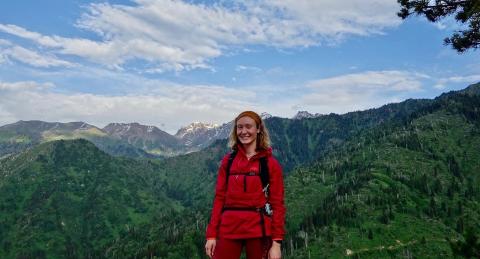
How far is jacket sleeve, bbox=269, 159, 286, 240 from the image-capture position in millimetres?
11859

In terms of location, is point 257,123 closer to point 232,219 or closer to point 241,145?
point 241,145

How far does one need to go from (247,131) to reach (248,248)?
3321mm

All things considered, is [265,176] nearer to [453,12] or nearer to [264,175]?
[264,175]

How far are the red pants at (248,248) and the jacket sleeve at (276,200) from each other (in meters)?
0.37

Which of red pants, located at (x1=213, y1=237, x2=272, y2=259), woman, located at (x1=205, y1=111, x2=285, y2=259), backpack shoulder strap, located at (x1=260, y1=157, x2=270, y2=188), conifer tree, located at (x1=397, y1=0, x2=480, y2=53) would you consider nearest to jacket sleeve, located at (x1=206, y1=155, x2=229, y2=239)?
woman, located at (x1=205, y1=111, x2=285, y2=259)

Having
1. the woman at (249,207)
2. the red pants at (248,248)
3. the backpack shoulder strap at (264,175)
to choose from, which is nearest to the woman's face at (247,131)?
the woman at (249,207)

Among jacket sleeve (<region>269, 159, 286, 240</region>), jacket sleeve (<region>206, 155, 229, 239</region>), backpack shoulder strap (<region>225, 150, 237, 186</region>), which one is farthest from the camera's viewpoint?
backpack shoulder strap (<region>225, 150, 237, 186</region>)

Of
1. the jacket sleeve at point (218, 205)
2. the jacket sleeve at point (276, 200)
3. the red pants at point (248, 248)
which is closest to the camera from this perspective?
the jacket sleeve at point (276, 200)

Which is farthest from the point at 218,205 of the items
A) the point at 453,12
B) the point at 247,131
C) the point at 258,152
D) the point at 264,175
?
the point at 453,12

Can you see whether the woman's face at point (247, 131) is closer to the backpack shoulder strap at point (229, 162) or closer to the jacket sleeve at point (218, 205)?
the backpack shoulder strap at point (229, 162)

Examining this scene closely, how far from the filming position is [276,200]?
39.8ft

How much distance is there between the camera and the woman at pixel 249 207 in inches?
468

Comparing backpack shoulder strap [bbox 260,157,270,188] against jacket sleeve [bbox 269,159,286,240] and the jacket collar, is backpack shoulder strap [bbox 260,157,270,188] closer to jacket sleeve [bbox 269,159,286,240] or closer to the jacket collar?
jacket sleeve [bbox 269,159,286,240]

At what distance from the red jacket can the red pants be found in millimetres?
210
